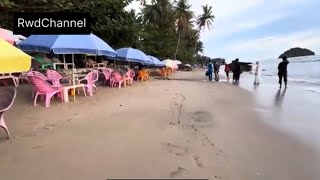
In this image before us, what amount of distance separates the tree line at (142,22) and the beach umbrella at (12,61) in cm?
472

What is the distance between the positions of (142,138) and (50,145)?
155 centimetres

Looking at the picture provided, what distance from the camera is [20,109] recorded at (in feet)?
30.2

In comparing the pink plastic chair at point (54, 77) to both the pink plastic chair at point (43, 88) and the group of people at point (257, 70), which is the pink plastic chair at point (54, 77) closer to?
the pink plastic chair at point (43, 88)

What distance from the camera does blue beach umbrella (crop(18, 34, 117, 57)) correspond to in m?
10.6

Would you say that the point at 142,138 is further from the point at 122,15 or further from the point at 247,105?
the point at 122,15

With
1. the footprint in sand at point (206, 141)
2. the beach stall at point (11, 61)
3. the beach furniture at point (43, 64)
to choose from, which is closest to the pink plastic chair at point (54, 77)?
the beach furniture at point (43, 64)

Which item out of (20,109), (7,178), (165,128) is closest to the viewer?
(7,178)

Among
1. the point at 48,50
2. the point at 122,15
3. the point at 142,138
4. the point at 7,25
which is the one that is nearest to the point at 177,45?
the point at 122,15

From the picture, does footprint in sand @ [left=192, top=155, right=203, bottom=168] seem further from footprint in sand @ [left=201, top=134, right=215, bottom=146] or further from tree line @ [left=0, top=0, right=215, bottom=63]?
tree line @ [left=0, top=0, right=215, bottom=63]

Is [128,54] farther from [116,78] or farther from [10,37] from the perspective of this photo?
[10,37]

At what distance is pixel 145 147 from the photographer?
5.87m

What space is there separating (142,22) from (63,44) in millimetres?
23099

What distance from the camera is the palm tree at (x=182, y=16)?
58.5 meters

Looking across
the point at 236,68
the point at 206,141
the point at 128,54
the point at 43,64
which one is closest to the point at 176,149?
the point at 206,141
